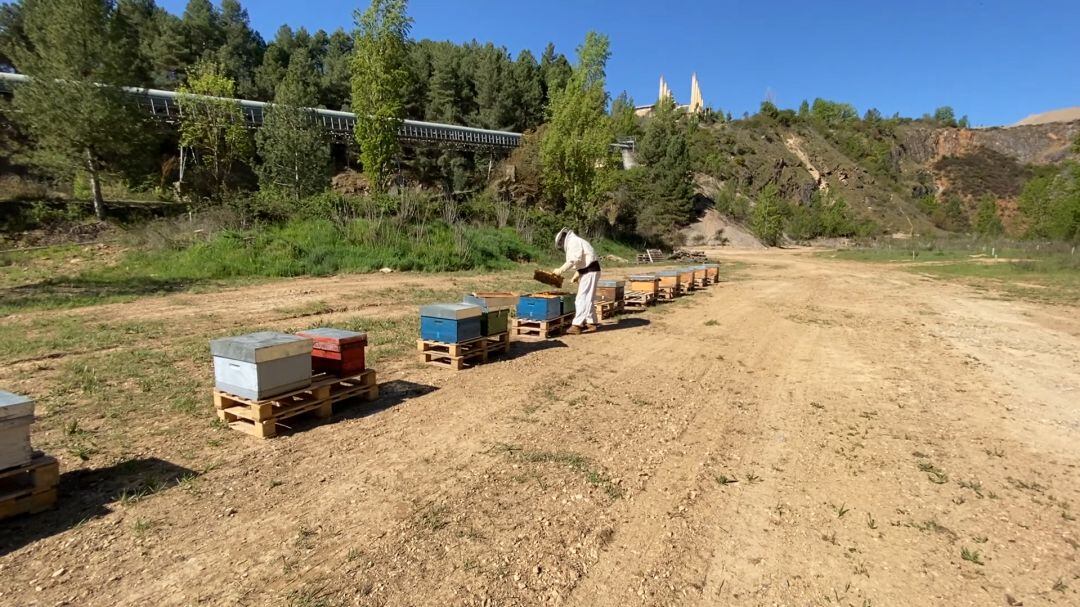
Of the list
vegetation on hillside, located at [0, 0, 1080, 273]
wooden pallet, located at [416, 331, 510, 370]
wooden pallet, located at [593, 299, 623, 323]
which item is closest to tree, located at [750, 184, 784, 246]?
vegetation on hillside, located at [0, 0, 1080, 273]

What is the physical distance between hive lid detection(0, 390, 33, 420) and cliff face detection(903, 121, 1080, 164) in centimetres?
15340

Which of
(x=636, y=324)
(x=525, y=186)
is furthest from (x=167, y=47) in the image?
(x=636, y=324)

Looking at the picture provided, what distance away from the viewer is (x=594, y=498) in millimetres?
4340

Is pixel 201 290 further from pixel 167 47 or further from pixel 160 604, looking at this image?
pixel 167 47

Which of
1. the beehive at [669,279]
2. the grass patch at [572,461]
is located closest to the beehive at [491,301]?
the grass patch at [572,461]

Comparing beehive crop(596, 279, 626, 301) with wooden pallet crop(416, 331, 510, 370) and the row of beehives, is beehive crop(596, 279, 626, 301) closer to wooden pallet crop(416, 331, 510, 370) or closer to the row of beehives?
wooden pallet crop(416, 331, 510, 370)

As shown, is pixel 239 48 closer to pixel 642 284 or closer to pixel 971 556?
pixel 642 284

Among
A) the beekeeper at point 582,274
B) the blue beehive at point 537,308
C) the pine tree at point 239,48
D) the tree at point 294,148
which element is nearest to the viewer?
the blue beehive at point 537,308

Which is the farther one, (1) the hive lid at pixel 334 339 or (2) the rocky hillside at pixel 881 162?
(2) the rocky hillside at pixel 881 162

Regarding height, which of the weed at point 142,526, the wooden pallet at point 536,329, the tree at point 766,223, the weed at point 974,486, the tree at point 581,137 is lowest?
the weed at point 974,486

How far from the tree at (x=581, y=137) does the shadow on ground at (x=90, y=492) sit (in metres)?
27.3

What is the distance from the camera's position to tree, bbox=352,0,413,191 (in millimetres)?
22984

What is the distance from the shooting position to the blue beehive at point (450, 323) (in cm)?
782

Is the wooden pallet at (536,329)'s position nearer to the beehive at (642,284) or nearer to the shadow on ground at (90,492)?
the beehive at (642,284)
